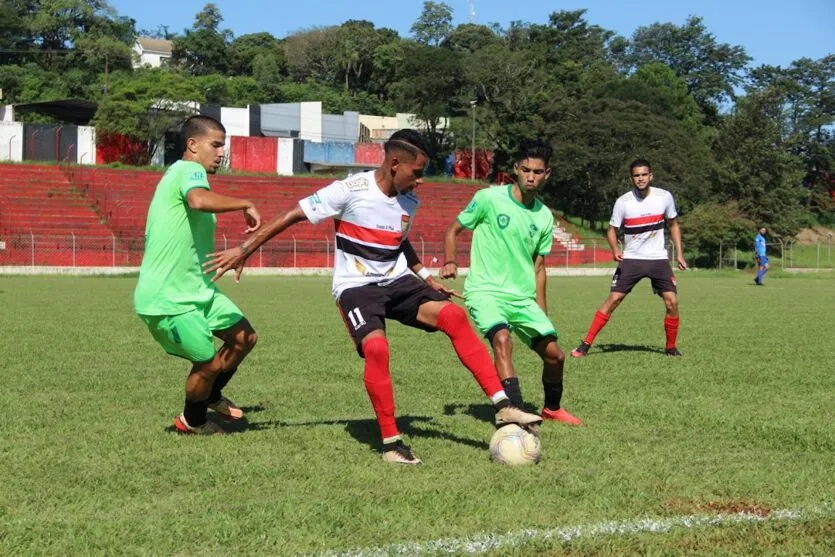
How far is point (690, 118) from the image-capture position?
260 ft

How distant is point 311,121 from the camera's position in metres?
79.0

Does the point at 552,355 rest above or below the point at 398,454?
above

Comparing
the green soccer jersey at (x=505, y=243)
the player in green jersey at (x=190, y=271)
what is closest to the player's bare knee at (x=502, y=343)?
the green soccer jersey at (x=505, y=243)

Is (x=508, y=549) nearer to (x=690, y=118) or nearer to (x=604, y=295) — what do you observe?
(x=604, y=295)

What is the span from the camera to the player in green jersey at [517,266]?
7426 mm

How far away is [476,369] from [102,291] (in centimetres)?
2109

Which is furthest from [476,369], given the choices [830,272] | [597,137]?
[597,137]

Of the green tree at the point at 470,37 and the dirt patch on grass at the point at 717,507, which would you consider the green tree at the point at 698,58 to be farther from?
the dirt patch on grass at the point at 717,507

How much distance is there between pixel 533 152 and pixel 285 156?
6523 centimetres

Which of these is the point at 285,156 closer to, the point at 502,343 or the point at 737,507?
the point at 502,343

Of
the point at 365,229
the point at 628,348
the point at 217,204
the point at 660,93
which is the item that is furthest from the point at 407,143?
the point at 660,93

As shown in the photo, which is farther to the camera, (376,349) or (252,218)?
(252,218)

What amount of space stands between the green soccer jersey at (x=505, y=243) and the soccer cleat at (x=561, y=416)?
2.86 ft

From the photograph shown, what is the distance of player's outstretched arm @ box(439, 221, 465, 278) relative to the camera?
726 centimetres
